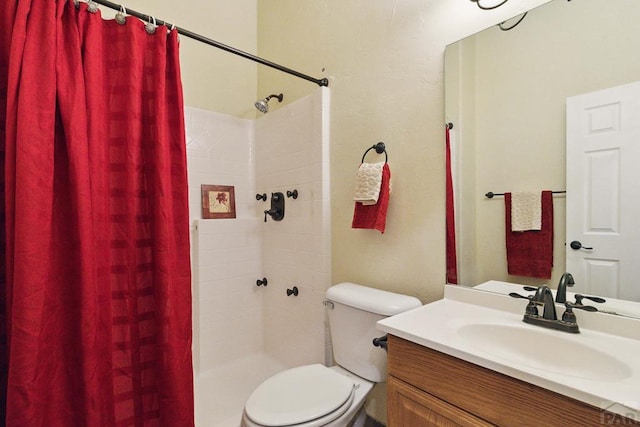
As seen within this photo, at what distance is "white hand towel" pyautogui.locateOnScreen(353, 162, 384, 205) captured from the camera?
1346 millimetres

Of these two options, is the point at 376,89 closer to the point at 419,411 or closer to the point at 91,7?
the point at 91,7

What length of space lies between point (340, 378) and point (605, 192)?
1.14 metres

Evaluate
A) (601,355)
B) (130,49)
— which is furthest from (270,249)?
(601,355)

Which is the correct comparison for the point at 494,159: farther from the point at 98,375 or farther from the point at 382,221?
the point at 98,375

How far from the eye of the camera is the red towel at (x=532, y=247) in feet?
3.33

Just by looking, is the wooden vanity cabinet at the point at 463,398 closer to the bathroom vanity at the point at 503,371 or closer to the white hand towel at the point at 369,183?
the bathroom vanity at the point at 503,371

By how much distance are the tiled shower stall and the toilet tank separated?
31 centimetres

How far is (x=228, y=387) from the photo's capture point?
188cm

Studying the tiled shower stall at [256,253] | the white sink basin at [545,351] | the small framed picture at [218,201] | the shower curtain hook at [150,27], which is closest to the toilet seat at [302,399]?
the tiled shower stall at [256,253]

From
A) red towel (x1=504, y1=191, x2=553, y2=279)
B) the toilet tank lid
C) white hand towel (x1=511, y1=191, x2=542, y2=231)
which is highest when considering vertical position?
white hand towel (x1=511, y1=191, x2=542, y2=231)

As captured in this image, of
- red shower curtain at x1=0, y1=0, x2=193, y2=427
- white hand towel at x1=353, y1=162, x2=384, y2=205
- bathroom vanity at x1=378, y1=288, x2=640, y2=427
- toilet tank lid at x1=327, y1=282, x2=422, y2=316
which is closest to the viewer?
bathroom vanity at x1=378, y1=288, x2=640, y2=427

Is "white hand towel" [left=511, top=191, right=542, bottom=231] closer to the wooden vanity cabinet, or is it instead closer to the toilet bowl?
the wooden vanity cabinet

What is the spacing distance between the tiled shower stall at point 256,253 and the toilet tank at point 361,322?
31cm

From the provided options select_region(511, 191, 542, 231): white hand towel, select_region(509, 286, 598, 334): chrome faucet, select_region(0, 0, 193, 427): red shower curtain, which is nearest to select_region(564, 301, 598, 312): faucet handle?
select_region(509, 286, 598, 334): chrome faucet
